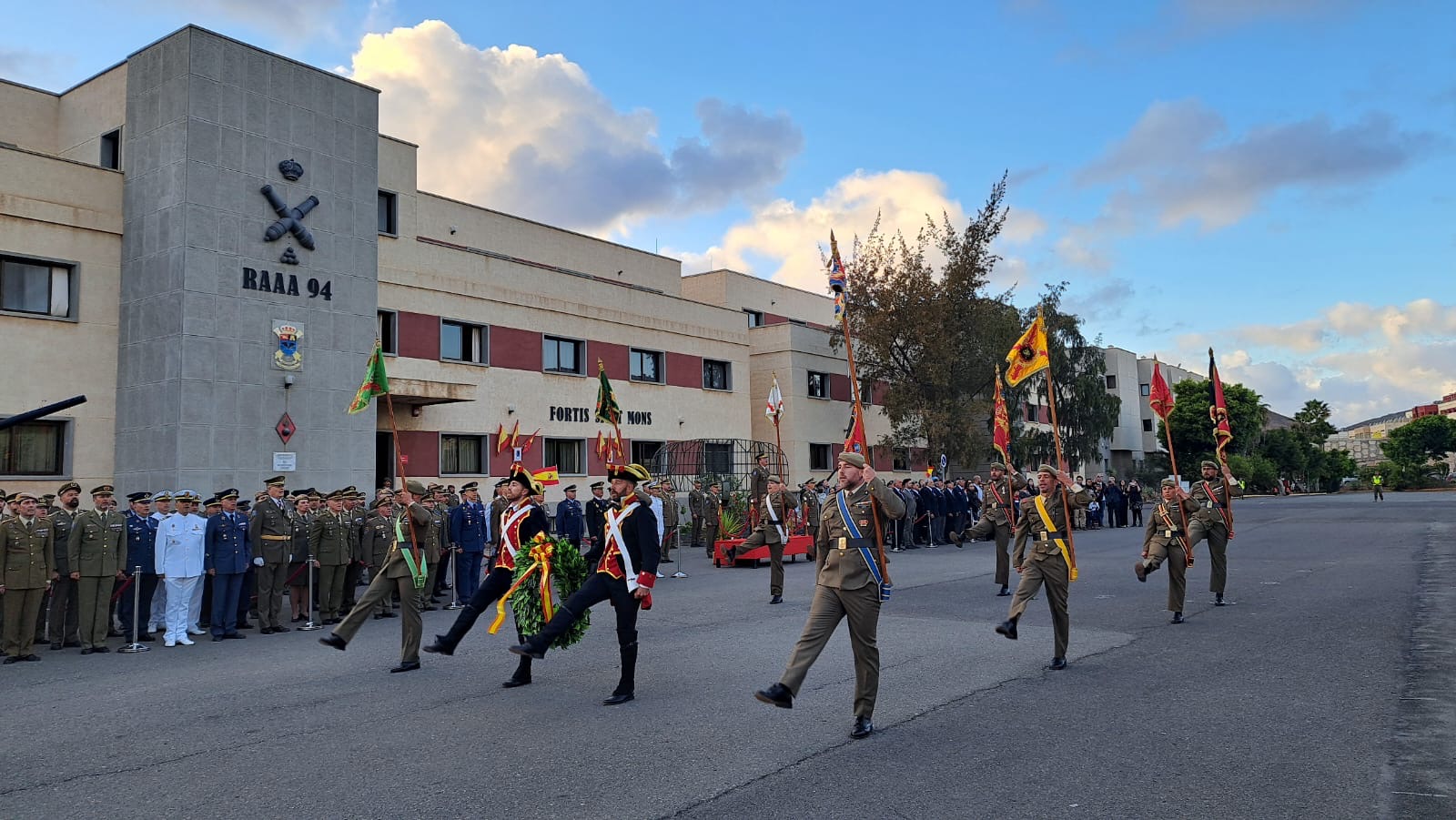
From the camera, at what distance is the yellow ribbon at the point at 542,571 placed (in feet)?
28.4

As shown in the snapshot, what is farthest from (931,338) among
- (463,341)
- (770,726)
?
(770,726)

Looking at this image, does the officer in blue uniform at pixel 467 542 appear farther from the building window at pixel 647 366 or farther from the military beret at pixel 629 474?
the building window at pixel 647 366

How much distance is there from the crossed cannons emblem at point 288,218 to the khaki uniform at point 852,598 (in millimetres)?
17082

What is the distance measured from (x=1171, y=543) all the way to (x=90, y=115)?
23.4m

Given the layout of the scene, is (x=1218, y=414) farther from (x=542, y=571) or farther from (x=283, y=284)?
(x=283, y=284)

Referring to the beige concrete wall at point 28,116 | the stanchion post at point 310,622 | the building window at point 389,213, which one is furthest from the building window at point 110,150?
the stanchion post at point 310,622

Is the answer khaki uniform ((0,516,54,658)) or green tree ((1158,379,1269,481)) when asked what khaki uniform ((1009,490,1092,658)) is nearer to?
khaki uniform ((0,516,54,658))

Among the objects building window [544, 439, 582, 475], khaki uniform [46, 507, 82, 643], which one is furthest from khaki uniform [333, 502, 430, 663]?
building window [544, 439, 582, 475]

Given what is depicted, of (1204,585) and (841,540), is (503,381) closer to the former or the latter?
(1204,585)

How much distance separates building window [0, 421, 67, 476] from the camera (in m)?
18.5

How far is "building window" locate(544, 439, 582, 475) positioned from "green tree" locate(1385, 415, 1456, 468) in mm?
119987

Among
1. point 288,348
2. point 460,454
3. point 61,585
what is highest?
point 288,348

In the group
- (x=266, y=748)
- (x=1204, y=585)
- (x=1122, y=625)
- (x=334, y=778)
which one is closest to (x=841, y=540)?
(x=334, y=778)

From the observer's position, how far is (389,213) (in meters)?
26.8
